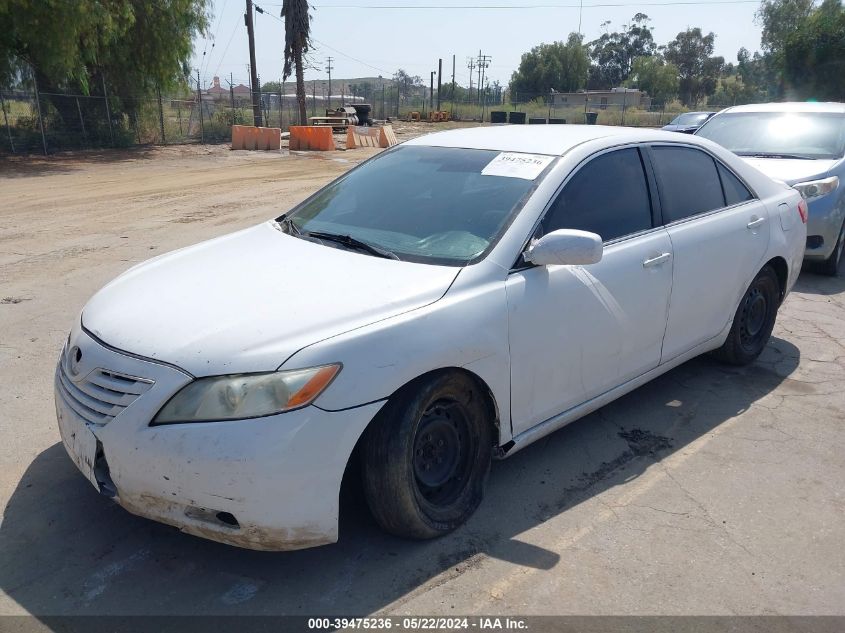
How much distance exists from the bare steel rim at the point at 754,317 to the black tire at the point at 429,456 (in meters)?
2.63

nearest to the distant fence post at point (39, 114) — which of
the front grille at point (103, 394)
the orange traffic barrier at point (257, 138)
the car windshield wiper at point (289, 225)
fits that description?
the orange traffic barrier at point (257, 138)

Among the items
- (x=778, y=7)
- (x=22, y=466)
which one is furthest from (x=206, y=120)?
(x=778, y=7)

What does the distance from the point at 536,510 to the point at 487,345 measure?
2.90 ft

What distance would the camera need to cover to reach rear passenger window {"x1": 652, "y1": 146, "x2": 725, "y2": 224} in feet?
14.3

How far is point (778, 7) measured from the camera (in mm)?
71500

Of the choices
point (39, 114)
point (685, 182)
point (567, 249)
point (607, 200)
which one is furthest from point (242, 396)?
A: point (39, 114)

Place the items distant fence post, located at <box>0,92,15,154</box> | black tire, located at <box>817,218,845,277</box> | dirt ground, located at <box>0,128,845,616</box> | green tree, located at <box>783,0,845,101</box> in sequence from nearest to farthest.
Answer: dirt ground, located at <box>0,128,845,616</box> < black tire, located at <box>817,218,845,277</box> < distant fence post, located at <box>0,92,15,154</box> < green tree, located at <box>783,0,845,101</box>

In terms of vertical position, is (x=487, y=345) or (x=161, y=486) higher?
(x=487, y=345)

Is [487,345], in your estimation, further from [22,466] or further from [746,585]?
[22,466]

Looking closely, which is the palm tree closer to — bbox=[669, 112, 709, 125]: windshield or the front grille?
bbox=[669, 112, 709, 125]: windshield

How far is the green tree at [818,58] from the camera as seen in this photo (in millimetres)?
41844

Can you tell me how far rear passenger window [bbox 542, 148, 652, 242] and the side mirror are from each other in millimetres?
229

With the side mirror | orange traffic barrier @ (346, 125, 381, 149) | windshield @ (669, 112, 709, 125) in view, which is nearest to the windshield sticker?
the side mirror

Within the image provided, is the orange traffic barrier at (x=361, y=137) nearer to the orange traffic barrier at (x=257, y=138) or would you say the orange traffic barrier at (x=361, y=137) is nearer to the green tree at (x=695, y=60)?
the orange traffic barrier at (x=257, y=138)
